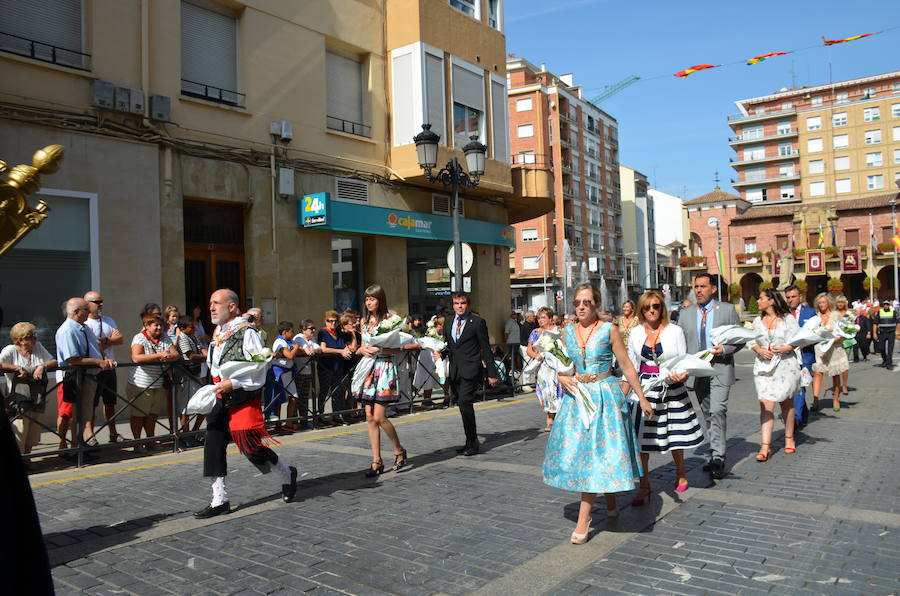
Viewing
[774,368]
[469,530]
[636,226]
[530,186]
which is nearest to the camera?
[469,530]

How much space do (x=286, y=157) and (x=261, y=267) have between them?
2427 millimetres

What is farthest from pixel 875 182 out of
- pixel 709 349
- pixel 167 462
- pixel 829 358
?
pixel 167 462

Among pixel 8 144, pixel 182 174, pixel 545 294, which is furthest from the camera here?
pixel 545 294

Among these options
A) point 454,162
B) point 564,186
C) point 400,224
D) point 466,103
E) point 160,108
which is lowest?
point 400,224

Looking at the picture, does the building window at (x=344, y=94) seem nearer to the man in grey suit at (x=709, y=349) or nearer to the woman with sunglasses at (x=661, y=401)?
the man in grey suit at (x=709, y=349)

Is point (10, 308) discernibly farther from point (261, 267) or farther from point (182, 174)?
point (261, 267)

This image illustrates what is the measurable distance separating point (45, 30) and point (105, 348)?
223 inches

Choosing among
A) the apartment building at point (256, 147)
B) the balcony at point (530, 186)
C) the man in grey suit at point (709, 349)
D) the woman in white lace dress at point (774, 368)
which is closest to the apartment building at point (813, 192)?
the balcony at point (530, 186)

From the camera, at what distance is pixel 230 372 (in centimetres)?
582

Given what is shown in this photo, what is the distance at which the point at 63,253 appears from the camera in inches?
452

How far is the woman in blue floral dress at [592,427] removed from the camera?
4.84 meters

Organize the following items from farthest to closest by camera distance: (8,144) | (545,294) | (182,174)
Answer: (545,294) < (182,174) < (8,144)

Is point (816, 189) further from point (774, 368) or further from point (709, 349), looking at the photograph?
point (709, 349)

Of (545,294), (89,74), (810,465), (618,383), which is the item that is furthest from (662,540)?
(545,294)
